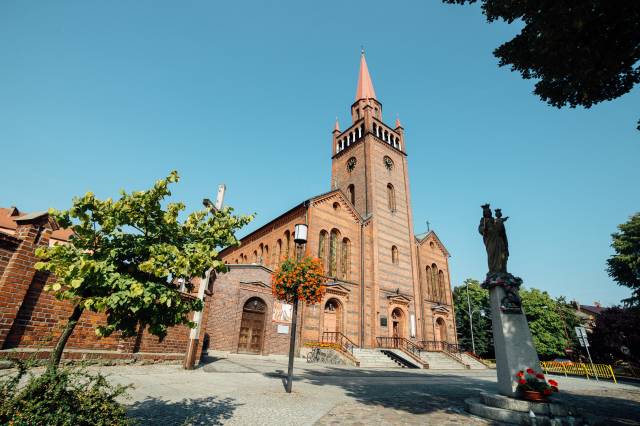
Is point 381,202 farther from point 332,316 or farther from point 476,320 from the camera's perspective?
point 476,320

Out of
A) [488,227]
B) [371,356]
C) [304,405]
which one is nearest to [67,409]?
[304,405]

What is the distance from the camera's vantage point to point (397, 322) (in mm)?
26266

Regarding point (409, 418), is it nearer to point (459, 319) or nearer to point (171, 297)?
point (171, 297)

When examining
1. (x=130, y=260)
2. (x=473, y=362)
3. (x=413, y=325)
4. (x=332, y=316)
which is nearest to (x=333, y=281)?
(x=332, y=316)

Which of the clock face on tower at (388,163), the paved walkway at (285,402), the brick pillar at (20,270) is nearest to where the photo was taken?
the paved walkway at (285,402)

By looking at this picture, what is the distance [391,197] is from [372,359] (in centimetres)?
1589

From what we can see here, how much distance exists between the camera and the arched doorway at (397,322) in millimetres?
25891

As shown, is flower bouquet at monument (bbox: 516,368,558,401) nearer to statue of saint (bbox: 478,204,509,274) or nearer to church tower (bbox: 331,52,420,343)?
statue of saint (bbox: 478,204,509,274)

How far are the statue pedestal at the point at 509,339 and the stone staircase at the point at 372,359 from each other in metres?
13.1

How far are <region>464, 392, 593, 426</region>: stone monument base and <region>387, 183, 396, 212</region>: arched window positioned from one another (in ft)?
79.2

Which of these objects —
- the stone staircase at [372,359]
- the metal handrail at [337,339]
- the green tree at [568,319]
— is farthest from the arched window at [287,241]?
the green tree at [568,319]

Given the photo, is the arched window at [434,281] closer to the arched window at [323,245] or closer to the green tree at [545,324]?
the arched window at [323,245]

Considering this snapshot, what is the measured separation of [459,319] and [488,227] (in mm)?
40020

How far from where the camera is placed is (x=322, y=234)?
24.9 meters
